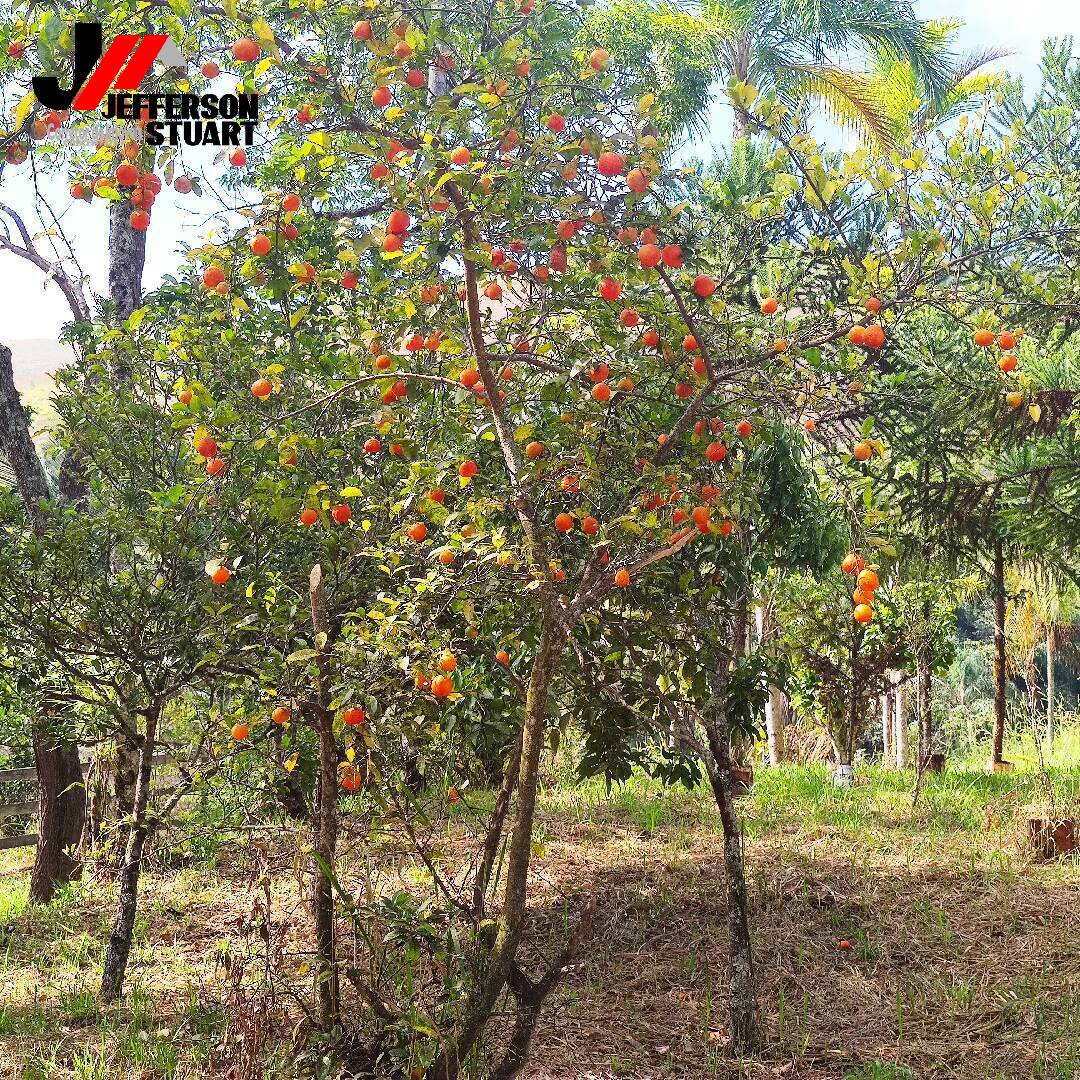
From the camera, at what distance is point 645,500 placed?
10.2 ft

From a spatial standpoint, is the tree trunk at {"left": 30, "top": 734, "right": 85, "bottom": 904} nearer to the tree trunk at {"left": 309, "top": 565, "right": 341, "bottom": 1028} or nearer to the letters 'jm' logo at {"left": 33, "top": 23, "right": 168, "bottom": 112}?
the tree trunk at {"left": 309, "top": 565, "right": 341, "bottom": 1028}

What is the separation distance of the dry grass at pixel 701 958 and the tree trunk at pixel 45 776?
45 centimetres

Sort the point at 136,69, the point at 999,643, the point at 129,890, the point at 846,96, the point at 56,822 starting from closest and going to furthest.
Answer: the point at 136,69
the point at 129,890
the point at 56,822
the point at 999,643
the point at 846,96

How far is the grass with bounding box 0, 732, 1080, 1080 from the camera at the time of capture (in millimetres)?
3734

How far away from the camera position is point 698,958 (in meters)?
4.66

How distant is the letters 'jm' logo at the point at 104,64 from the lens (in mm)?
3127

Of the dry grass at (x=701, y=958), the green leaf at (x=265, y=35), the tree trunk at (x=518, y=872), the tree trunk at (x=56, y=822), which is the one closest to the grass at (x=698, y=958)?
the dry grass at (x=701, y=958)

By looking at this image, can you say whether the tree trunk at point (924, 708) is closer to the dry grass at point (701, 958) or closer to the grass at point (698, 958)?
the grass at point (698, 958)

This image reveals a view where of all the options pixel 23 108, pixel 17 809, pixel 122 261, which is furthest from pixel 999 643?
pixel 17 809

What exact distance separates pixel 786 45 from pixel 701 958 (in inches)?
520

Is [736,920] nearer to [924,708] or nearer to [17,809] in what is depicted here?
[924,708]

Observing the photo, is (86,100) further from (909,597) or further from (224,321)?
(909,597)

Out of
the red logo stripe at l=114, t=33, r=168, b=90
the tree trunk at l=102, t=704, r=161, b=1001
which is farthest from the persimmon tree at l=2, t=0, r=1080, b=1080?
the tree trunk at l=102, t=704, r=161, b=1001

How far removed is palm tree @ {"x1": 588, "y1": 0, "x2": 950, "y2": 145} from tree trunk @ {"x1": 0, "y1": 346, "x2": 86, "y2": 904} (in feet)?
30.1
